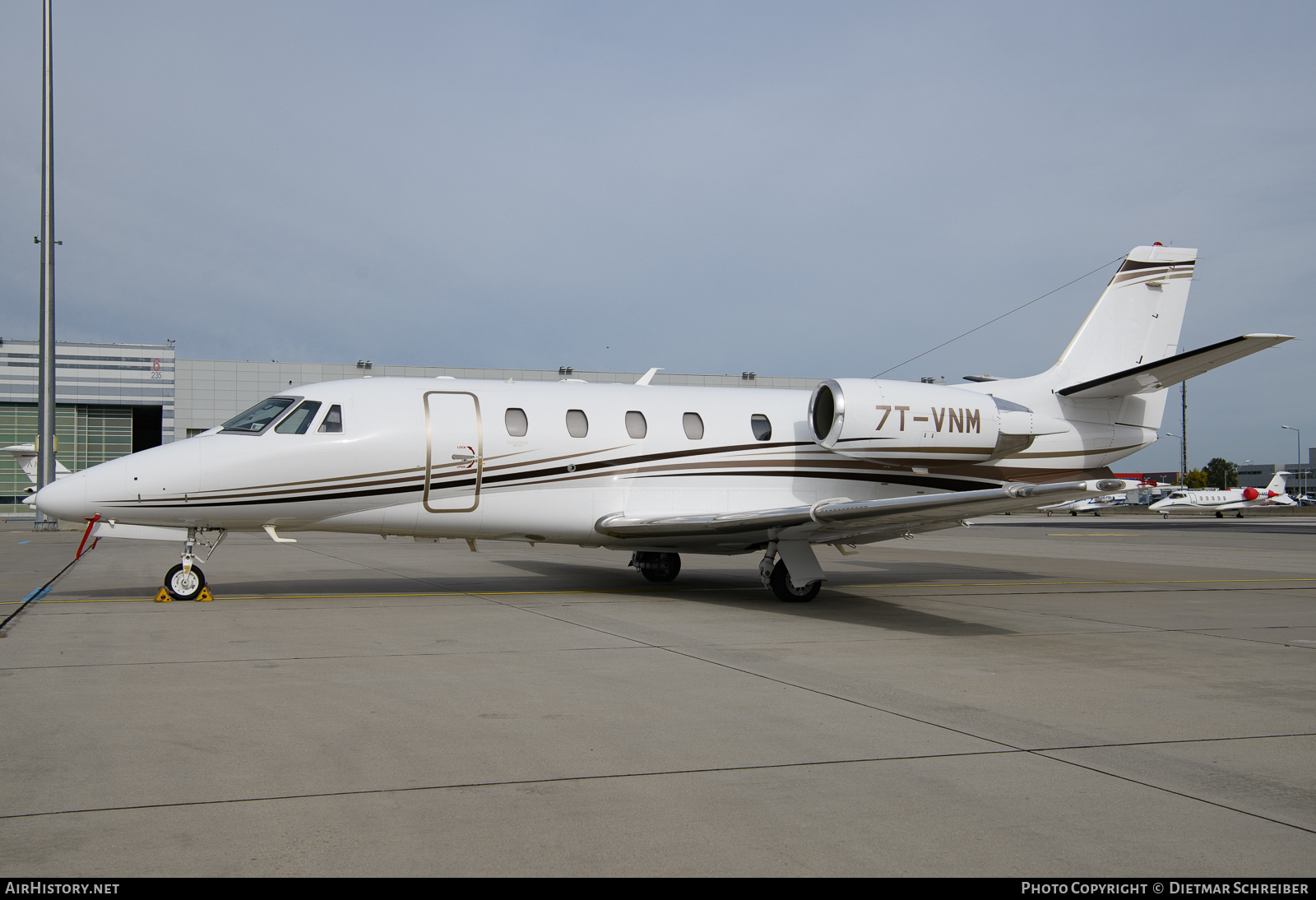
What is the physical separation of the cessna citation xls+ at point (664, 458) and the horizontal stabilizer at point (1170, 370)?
0.04 meters

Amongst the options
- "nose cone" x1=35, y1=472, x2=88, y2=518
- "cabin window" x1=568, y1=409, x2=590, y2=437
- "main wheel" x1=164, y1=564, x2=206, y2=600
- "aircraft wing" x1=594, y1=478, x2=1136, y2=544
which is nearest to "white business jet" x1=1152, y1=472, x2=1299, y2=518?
"aircraft wing" x1=594, y1=478, x2=1136, y2=544

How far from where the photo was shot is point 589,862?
351cm

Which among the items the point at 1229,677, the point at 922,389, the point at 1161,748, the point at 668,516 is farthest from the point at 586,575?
the point at 1161,748

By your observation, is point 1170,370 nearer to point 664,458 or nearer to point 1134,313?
point 1134,313

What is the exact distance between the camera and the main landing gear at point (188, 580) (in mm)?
11547

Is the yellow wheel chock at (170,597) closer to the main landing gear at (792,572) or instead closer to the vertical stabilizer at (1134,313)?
the main landing gear at (792,572)

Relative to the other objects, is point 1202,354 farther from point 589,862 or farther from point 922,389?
point 589,862

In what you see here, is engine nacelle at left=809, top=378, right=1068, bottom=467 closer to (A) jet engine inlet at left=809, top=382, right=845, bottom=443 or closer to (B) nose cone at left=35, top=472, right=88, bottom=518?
(A) jet engine inlet at left=809, top=382, right=845, bottom=443

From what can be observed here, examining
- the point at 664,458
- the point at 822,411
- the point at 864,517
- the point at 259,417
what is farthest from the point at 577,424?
the point at 864,517

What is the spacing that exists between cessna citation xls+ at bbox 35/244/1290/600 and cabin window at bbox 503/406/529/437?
0.07 ft

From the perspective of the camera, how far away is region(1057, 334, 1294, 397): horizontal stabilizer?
453 inches

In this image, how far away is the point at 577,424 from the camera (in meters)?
12.9

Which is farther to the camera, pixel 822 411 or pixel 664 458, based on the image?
pixel 822 411

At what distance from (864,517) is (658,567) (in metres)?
5.31
